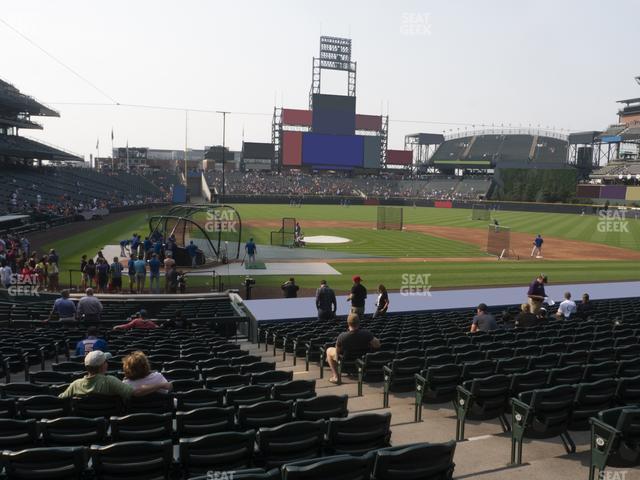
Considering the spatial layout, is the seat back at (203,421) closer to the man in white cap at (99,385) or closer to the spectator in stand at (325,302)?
the man in white cap at (99,385)

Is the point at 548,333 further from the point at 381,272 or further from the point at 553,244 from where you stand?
the point at 553,244

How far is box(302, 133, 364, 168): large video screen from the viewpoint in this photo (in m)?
118

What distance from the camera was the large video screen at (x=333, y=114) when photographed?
12169 centimetres

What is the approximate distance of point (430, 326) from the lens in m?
13.9

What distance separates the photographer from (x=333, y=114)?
122438mm

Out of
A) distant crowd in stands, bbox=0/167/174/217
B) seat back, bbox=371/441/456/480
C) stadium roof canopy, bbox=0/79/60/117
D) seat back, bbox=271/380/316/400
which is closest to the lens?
seat back, bbox=371/441/456/480

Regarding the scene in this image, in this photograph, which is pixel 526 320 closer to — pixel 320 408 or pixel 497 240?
pixel 320 408

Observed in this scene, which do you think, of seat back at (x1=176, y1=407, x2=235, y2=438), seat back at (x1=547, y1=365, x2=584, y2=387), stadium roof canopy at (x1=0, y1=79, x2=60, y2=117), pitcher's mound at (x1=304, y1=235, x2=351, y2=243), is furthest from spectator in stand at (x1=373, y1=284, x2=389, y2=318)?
stadium roof canopy at (x1=0, y1=79, x2=60, y2=117)

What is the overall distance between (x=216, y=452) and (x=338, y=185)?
109120mm

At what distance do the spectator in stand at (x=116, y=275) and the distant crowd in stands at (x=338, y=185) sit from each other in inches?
3094

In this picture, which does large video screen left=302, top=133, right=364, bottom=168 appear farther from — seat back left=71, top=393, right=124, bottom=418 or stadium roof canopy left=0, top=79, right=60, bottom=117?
seat back left=71, top=393, right=124, bottom=418

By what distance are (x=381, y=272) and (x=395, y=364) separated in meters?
20.9

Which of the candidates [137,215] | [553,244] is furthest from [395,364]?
[137,215]

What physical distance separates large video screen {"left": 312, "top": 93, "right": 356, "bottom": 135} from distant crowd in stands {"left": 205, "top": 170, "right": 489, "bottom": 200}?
10520 millimetres
